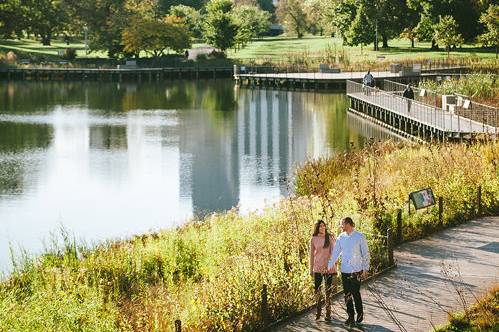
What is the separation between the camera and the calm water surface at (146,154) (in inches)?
1293

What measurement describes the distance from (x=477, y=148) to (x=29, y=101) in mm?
55615

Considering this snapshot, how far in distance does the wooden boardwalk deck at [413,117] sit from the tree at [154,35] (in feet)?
141

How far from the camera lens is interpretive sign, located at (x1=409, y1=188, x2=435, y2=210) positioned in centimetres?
2055

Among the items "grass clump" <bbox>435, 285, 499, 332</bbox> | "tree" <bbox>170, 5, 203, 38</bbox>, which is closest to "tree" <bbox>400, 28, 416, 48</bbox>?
"tree" <bbox>170, 5, 203, 38</bbox>

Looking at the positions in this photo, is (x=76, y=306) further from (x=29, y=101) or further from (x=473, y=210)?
(x=29, y=101)

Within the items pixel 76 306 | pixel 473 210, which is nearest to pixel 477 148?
pixel 473 210

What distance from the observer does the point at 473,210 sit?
76.7 ft

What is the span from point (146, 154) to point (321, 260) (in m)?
32.4

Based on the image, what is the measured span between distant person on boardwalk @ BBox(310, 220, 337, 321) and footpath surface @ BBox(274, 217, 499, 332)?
15.7 inches

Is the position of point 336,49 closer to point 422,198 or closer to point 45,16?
point 45,16

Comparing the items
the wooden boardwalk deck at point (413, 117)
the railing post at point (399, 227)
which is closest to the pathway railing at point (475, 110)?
the wooden boardwalk deck at point (413, 117)

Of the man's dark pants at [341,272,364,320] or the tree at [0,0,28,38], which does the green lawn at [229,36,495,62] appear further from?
the man's dark pants at [341,272,364,320]

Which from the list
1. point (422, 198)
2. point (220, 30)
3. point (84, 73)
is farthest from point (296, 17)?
point (422, 198)

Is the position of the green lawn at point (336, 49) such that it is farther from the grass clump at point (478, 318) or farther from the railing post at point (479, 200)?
the grass clump at point (478, 318)
